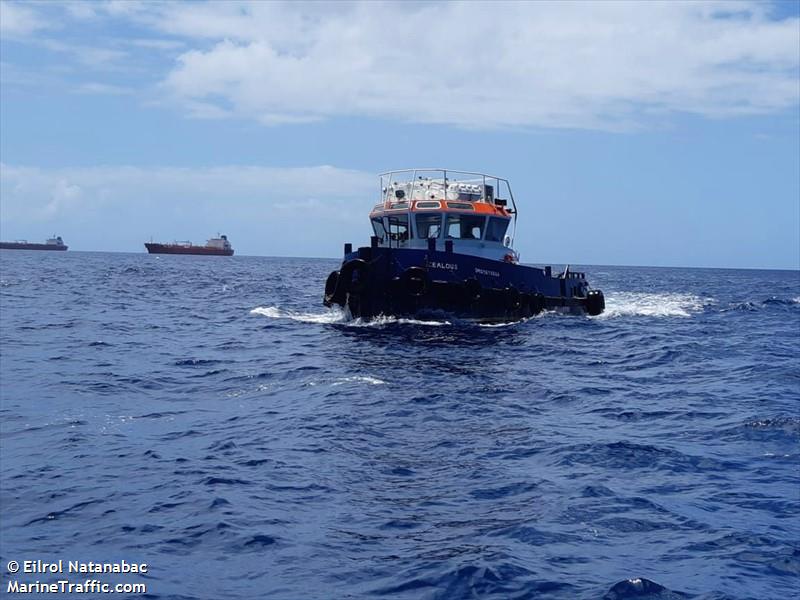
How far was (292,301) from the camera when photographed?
41406 mm

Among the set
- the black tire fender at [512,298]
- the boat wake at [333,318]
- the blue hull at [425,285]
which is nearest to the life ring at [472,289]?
the blue hull at [425,285]

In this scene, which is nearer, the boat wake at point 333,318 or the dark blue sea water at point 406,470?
the dark blue sea water at point 406,470

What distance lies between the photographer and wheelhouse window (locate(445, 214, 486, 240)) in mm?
26906

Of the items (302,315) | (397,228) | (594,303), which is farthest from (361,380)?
(594,303)

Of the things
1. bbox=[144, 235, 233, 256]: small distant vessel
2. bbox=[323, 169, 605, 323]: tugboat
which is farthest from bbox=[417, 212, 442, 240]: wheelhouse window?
bbox=[144, 235, 233, 256]: small distant vessel

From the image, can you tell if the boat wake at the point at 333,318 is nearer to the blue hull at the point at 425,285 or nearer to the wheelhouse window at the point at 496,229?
the blue hull at the point at 425,285

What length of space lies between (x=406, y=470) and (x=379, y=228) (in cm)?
1948

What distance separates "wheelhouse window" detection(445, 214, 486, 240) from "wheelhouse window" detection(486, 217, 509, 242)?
1.22 feet

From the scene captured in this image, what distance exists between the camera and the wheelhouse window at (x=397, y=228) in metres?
27.5

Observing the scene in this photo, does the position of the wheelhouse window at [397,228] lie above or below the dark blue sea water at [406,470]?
above

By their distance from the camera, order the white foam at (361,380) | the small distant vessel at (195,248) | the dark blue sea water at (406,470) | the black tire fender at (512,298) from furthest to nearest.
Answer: the small distant vessel at (195,248), the black tire fender at (512,298), the white foam at (361,380), the dark blue sea water at (406,470)

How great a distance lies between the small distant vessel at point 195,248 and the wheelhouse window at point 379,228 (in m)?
139

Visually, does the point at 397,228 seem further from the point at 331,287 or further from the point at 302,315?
the point at 302,315

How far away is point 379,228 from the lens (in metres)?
28.5
